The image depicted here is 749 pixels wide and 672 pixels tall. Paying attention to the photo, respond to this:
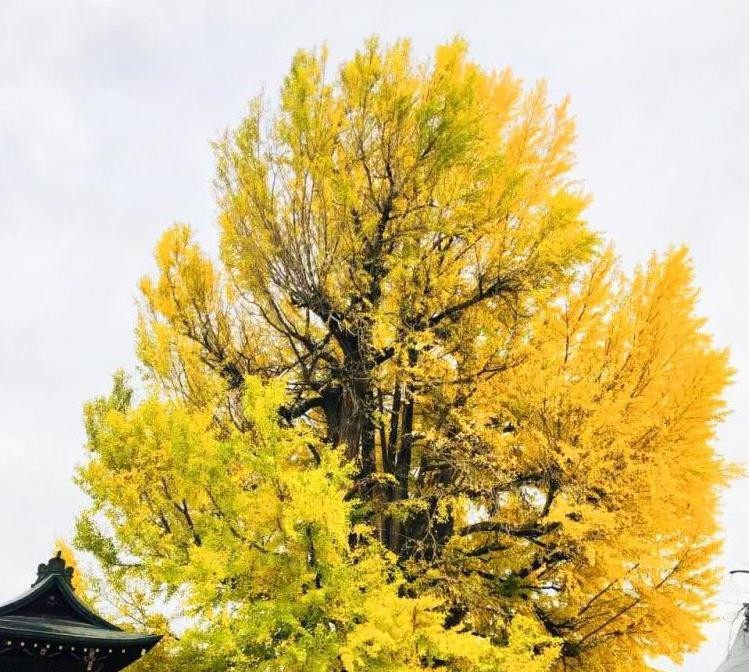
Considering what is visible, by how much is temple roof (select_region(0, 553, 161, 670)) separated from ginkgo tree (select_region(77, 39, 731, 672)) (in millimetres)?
461

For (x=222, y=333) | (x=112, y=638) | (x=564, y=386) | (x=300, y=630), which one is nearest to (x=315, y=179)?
(x=222, y=333)

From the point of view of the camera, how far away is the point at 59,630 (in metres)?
6.47

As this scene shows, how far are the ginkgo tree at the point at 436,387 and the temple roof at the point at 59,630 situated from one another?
46cm

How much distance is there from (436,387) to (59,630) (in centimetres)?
482

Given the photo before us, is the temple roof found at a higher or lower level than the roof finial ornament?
lower

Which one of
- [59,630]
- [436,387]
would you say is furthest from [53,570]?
[436,387]

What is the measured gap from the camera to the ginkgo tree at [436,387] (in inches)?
244

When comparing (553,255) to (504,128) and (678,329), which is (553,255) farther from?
(504,128)

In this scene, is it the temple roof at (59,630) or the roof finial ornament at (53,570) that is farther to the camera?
the roof finial ornament at (53,570)

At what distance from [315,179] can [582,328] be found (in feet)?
11.9

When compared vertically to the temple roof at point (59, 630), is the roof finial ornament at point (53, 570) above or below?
above

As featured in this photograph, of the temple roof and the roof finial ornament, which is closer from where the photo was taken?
the temple roof

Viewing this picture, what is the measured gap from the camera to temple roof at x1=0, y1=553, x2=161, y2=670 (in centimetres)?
630

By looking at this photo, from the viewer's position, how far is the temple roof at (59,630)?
20.7 ft
